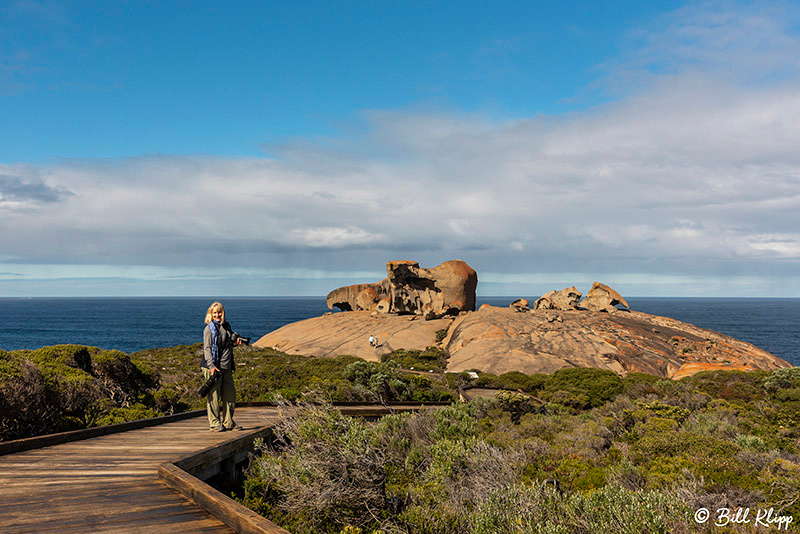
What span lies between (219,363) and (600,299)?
49351mm

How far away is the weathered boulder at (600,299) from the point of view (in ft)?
162

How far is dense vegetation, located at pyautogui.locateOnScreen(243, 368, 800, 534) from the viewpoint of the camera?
16.2 feet

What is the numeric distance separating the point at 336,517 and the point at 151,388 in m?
10.3

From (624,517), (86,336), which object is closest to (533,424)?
(624,517)

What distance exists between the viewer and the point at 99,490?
4.61 m

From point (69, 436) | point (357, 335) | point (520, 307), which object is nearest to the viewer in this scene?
point (69, 436)

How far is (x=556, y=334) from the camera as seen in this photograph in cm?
3516

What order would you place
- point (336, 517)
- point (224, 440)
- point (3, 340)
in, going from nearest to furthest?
1. point (336, 517)
2. point (224, 440)
3. point (3, 340)

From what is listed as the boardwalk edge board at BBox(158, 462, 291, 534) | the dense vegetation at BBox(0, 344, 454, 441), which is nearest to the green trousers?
the dense vegetation at BBox(0, 344, 454, 441)

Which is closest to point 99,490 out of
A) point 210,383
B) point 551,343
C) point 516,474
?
point 210,383

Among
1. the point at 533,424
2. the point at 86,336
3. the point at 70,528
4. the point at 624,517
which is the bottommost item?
the point at 86,336

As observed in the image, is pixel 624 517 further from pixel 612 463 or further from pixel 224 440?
pixel 224 440

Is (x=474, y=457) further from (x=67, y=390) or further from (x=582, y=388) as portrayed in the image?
(x=582, y=388)

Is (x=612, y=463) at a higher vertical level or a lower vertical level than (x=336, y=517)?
lower
